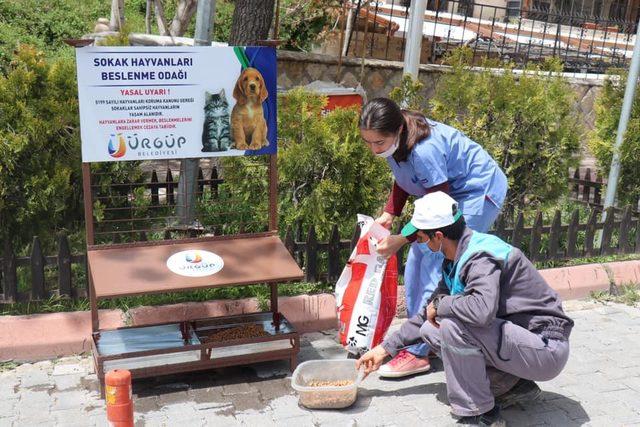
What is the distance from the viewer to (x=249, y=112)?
155 inches

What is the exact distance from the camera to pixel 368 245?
13.4 ft

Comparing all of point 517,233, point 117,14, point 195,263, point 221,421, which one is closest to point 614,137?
point 517,233

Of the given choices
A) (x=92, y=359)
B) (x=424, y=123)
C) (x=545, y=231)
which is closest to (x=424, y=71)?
→ (x=545, y=231)

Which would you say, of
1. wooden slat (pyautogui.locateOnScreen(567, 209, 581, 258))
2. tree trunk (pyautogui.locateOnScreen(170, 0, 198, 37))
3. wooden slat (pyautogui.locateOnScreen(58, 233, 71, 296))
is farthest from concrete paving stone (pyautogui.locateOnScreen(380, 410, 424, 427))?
tree trunk (pyautogui.locateOnScreen(170, 0, 198, 37))

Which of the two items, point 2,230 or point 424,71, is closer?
point 2,230

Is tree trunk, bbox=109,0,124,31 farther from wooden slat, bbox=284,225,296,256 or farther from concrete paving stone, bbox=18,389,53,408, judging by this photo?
concrete paving stone, bbox=18,389,53,408

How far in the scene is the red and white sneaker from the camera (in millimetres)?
4066

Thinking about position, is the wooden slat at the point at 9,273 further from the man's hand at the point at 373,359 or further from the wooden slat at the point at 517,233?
the wooden slat at the point at 517,233

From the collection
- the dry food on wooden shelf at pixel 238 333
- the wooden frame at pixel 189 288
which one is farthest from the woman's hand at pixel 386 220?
the dry food on wooden shelf at pixel 238 333

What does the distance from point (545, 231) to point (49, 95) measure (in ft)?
12.0

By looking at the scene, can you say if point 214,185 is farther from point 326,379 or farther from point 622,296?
point 622,296

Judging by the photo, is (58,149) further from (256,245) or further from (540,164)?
(540,164)

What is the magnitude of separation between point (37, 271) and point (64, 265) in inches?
5.9

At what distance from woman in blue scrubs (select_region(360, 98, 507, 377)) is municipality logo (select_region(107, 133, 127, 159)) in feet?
3.98
